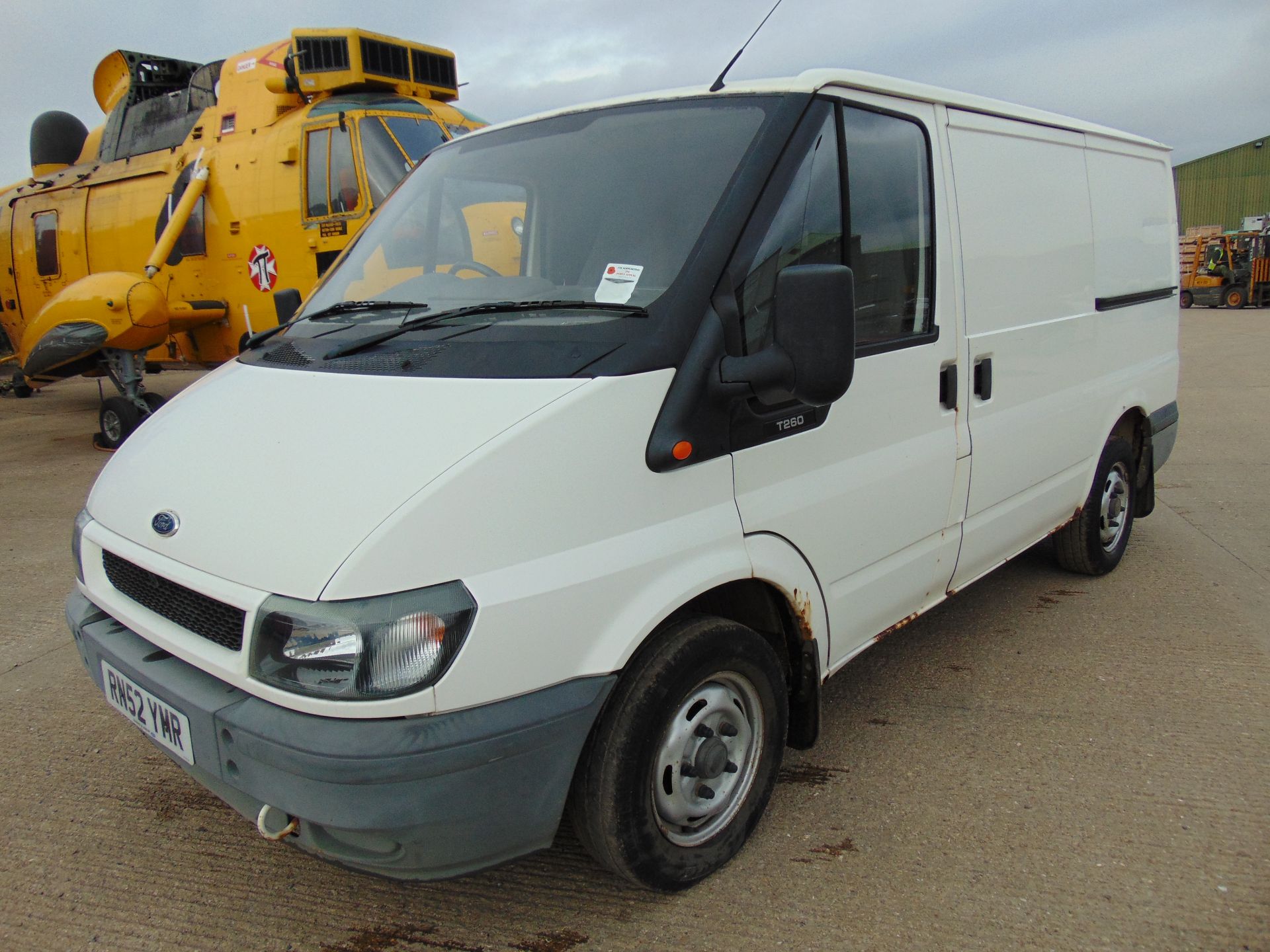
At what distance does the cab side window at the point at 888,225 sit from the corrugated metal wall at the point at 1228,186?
4817cm

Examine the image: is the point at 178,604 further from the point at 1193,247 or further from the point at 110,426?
the point at 1193,247

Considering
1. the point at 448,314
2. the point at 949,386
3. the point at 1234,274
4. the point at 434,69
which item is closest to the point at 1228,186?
the point at 1234,274

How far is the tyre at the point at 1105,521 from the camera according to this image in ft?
14.7

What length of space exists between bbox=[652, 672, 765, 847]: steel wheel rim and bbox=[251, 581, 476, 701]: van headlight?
663 mm

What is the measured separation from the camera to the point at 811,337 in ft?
6.89

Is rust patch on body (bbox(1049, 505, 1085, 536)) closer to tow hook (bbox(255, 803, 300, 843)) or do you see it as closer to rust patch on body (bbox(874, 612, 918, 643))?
rust patch on body (bbox(874, 612, 918, 643))

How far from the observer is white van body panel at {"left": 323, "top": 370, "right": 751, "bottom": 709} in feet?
6.11

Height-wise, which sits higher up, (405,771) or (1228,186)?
(1228,186)

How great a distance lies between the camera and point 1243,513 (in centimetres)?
589

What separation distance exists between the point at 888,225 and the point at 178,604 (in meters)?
2.28

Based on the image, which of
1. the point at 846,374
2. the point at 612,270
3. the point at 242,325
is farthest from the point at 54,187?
the point at 846,374

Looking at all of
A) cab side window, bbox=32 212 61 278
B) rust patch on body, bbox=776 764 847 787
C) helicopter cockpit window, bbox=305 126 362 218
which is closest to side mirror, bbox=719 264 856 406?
rust patch on body, bbox=776 764 847 787

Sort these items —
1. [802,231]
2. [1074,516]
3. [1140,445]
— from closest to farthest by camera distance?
[802,231], [1074,516], [1140,445]

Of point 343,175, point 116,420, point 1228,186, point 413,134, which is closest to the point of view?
point 343,175
